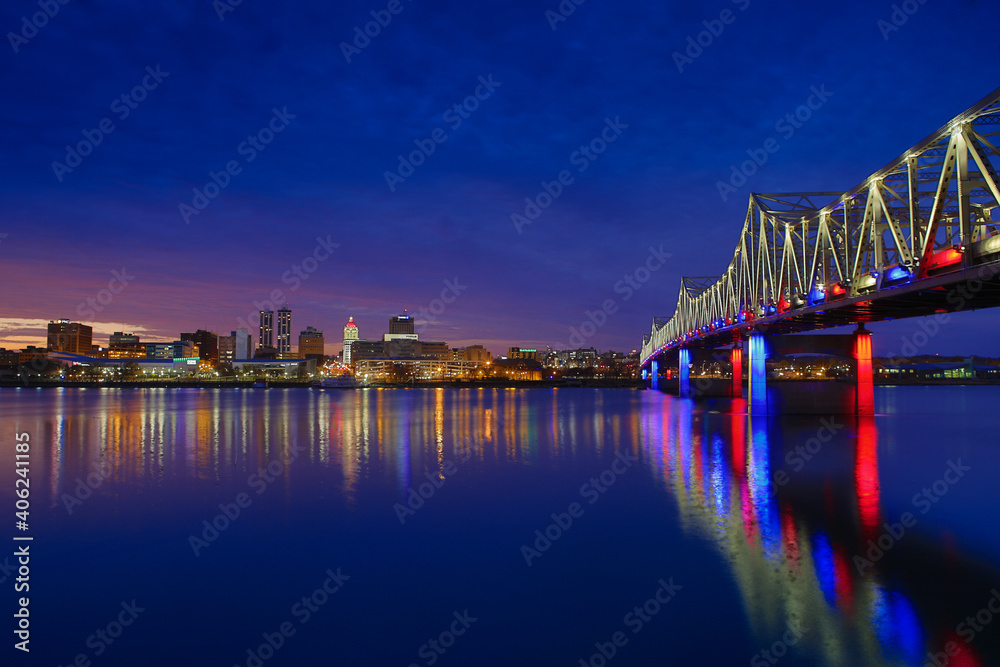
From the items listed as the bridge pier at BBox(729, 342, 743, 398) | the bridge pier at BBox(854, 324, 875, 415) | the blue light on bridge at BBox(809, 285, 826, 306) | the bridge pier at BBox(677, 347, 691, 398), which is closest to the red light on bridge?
the blue light on bridge at BBox(809, 285, 826, 306)

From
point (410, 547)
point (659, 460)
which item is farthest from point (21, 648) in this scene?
point (659, 460)

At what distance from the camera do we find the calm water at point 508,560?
918 cm

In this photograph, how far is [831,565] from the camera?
40.7 feet

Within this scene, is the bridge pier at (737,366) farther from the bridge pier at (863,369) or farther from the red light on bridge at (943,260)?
the red light on bridge at (943,260)

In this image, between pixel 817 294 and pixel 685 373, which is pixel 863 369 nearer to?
pixel 817 294

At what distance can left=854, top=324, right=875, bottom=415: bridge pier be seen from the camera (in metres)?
54.3

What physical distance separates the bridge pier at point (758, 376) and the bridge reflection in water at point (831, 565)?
30143 millimetres

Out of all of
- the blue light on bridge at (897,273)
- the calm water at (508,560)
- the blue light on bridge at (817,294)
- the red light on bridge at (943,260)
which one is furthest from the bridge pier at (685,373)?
the red light on bridge at (943,260)

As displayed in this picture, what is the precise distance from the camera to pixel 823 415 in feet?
183

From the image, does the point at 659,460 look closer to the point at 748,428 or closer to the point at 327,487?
the point at 327,487

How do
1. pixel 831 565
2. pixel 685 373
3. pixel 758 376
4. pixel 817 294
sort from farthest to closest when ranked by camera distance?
1. pixel 685 373
2. pixel 758 376
3. pixel 817 294
4. pixel 831 565

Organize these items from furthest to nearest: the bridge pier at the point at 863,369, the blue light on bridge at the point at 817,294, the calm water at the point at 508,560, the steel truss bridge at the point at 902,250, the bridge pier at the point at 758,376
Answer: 1. the bridge pier at the point at 758,376
2. the bridge pier at the point at 863,369
3. the blue light on bridge at the point at 817,294
4. the steel truss bridge at the point at 902,250
5. the calm water at the point at 508,560

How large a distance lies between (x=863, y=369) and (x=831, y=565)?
163 feet

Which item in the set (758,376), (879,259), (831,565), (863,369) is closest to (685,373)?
(758,376)
